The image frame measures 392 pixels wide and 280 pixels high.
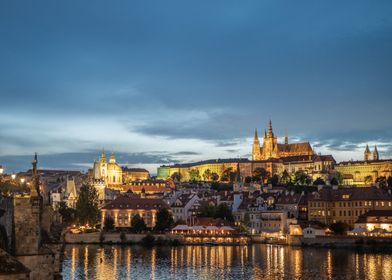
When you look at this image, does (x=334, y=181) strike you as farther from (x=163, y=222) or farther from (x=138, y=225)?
(x=138, y=225)

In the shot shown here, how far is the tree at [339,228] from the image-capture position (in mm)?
81525

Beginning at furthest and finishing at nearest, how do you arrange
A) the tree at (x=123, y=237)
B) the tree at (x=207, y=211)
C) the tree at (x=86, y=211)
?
the tree at (x=207, y=211) → the tree at (x=86, y=211) → the tree at (x=123, y=237)

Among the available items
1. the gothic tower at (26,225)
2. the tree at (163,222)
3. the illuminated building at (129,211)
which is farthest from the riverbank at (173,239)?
the gothic tower at (26,225)

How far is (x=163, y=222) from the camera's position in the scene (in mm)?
83750

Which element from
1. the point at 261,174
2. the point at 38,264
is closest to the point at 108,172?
the point at 261,174

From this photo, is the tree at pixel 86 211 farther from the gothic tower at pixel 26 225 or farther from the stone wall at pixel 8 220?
the stone wall at pixel 8 220

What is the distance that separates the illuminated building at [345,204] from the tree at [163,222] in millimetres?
20070

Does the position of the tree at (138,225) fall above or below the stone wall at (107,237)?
above

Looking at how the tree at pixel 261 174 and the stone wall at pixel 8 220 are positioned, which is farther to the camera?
the tree at pixel 261 174

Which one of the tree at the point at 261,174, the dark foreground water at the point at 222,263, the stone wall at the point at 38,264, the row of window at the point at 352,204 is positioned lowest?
the dark foreground water at the point at 222,263

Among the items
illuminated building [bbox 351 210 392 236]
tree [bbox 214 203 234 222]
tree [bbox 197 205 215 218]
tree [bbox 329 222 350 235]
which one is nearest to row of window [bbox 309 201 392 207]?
illuminated building [bbox 351 210 392 236]

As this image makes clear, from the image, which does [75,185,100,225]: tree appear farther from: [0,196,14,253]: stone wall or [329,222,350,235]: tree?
[0,196,14,253]: stone wall

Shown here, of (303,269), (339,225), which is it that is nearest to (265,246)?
(339,225)

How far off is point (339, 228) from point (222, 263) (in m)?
32.3
